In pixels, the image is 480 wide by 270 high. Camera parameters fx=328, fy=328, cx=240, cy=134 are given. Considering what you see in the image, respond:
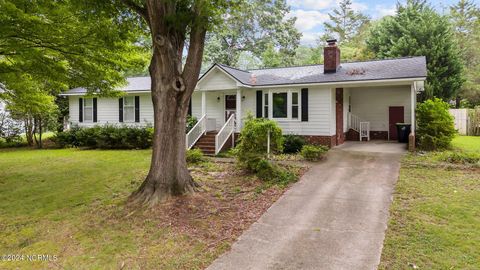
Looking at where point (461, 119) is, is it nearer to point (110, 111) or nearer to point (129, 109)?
point (129, 109)

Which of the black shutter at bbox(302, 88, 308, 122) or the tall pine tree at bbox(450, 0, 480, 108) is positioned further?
the tall pine tree at bbox(450, 0, 480, 108)

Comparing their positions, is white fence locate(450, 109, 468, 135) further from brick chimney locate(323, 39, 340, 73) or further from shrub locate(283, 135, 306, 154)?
shrub locate(283, 135, 306, 154)

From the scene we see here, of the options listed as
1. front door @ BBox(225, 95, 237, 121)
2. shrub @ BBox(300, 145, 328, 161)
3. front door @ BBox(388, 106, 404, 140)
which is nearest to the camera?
shrub @ BBox(300, 145, 328, 161)

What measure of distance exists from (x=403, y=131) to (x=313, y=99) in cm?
516

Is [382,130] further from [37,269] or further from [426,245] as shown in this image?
[37,269]

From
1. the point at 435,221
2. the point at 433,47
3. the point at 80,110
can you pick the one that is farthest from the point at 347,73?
the point at 80,110

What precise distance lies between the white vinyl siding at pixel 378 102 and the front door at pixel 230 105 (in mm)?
6920

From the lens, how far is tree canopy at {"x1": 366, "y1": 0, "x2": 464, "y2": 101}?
22.8 m

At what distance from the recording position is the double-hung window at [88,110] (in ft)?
→ 69.0

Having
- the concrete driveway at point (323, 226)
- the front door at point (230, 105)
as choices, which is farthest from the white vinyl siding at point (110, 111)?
the concrete driveway at point (323, 226)

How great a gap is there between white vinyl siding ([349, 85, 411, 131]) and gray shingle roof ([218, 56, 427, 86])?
2.07 meters

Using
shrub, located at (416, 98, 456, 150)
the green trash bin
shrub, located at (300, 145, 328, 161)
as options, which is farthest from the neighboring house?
shrub, located at (300, 145, 328, 161)

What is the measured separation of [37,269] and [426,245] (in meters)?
5.87

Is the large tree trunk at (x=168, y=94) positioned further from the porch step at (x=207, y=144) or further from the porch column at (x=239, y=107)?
the porch column at (x=239, y=107)
